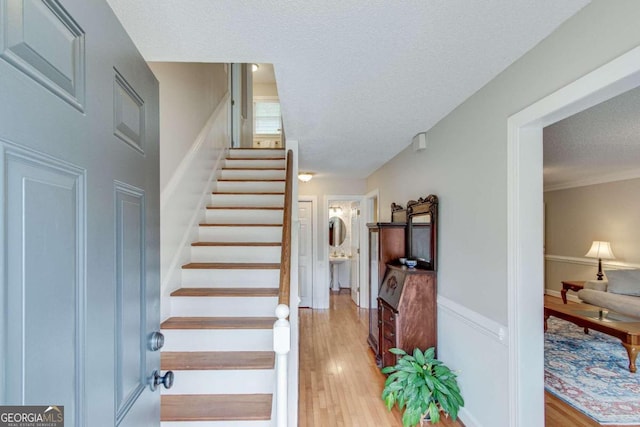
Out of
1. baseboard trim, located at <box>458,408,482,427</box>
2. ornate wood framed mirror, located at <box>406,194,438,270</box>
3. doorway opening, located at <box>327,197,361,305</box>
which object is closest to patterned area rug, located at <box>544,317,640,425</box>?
baseboard trim, located at <box>458,408,482,427</box>

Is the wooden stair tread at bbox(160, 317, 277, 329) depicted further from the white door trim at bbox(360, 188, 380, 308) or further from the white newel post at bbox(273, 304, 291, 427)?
the white door trim at bbox(360, 188, 380, 308)

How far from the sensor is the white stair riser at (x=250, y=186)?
3508 millimetres

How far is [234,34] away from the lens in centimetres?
148

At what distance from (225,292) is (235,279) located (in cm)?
18

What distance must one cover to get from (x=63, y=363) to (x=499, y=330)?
6.62ft

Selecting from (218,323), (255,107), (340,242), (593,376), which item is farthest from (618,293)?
(255,107)

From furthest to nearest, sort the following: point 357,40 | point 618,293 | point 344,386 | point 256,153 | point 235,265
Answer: point 618,293
point 256,153
point 344,386
point 235,265
point 357,40

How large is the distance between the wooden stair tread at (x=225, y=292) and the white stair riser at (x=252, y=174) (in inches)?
61.7

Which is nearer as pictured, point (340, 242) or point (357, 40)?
point (357, 40)

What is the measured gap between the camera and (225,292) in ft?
7.85

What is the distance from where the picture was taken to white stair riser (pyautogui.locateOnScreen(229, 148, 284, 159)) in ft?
Result: 13.7

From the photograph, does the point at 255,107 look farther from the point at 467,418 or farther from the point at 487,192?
the point at 467,418

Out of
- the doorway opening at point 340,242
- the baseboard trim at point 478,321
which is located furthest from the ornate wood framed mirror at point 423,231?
the doorway opening at point 340,242

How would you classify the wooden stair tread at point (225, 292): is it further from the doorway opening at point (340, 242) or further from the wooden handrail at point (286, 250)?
the doorway opening at point (340, 242)
